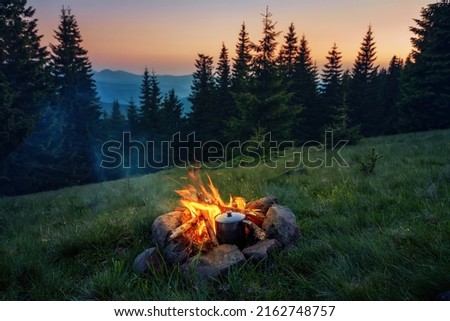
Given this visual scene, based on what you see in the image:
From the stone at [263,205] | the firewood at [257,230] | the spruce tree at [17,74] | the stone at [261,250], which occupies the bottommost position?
the stone at [261,250]

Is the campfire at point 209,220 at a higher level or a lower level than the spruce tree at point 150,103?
lower

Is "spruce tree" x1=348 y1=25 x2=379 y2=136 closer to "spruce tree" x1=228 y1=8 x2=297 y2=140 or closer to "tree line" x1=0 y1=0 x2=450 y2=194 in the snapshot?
"tree line" x1=0 y1=0 x2=450 y2=194

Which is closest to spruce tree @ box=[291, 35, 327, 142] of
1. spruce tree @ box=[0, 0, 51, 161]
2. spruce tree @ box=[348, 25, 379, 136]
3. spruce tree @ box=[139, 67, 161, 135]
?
spruce tree @ box=[348, 25, 379, 136]

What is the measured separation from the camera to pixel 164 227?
3811mm

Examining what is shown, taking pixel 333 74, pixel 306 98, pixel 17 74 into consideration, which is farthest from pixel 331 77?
pixel 17 74

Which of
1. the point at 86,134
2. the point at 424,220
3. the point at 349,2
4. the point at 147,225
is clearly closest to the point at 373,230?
the point at 424,220

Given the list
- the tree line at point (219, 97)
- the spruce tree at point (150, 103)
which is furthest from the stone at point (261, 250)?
the spruce tree at point (150, 103)

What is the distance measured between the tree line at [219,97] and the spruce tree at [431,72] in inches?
3.2

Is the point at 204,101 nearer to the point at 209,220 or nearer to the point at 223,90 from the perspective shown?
the point at 223,90

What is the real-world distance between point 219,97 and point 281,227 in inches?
1482

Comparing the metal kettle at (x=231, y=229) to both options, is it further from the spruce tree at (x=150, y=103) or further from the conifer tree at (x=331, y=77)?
the spruce tree at (x=150, y=103)

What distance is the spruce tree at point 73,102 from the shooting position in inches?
1057

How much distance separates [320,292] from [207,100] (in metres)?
40.8
